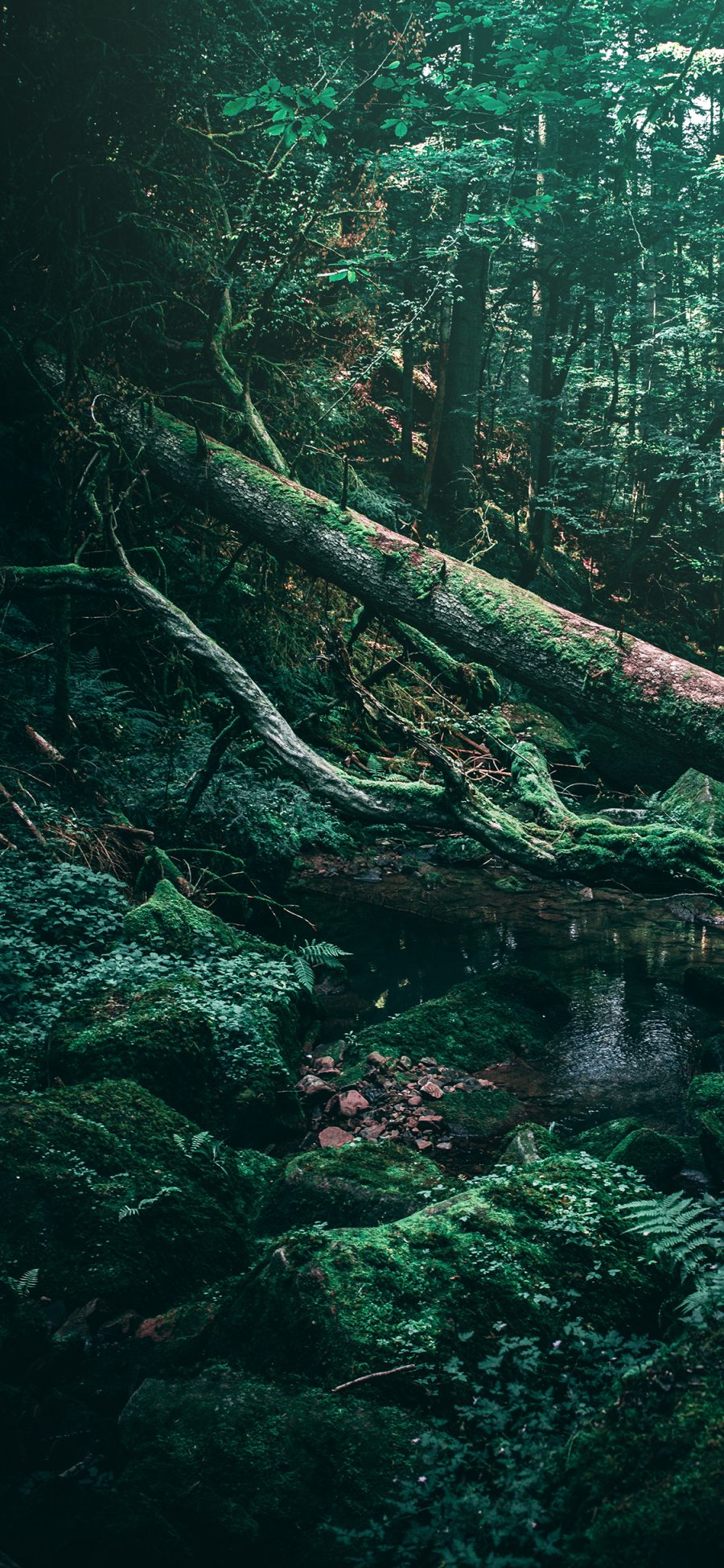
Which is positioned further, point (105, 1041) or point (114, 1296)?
point (105, 1041)

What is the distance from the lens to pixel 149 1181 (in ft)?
13.1

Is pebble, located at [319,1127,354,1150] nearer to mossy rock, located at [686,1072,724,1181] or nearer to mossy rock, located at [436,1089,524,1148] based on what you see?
mossy rock, located at [436,1089,524,1148]

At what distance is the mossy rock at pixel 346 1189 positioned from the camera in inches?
162

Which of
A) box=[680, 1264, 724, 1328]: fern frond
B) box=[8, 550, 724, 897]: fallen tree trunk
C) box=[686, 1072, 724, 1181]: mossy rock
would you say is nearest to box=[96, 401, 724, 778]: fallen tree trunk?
box=[8, 550, 724, 897]: fallen tree trunk

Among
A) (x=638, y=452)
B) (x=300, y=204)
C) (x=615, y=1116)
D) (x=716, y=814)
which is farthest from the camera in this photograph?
(x=638, y=452)

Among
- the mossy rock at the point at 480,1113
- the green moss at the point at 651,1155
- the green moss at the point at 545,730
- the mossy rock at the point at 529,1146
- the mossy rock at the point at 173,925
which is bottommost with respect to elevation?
the mossy rock at the point at 480,1113

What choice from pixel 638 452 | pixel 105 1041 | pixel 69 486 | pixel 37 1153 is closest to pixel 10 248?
pixel 69 486

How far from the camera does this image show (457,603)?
676 centimetres

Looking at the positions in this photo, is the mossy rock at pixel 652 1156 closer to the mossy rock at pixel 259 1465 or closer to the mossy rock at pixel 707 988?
the mossy rock at pixel 259 1465

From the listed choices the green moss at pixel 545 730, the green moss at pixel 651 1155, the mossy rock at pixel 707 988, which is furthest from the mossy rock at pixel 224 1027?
the green moss at pixel 545 730

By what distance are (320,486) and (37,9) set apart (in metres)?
5.17

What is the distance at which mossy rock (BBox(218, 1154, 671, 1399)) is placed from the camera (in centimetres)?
307

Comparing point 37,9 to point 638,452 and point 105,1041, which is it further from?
point 638,452

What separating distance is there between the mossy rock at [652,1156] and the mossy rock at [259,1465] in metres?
1.94
